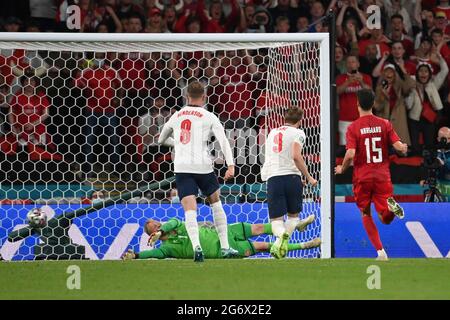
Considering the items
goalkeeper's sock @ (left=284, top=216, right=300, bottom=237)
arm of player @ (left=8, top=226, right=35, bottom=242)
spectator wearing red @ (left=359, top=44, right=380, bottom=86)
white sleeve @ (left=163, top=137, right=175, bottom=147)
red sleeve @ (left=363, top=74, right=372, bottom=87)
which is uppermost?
spectator wearing red @ (left=359, top=44, right=380, bottom=86)

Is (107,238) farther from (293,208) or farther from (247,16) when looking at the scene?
(247,16)

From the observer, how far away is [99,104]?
1533 cm

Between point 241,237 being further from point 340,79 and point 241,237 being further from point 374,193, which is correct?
point 340,79

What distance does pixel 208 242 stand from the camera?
13.5 m

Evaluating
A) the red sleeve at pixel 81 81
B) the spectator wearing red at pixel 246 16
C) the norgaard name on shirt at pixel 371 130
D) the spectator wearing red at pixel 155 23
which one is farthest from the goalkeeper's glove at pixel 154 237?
the spectator wearing red at pixel 246 16

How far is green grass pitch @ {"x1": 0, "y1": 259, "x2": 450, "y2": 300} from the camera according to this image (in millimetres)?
8805

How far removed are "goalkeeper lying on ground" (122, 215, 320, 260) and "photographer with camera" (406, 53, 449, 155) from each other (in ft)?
14.5

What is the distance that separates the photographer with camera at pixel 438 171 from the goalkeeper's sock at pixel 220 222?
4.28m

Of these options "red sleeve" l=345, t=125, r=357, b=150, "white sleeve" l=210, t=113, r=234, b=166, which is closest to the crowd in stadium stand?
"red sleeve" l=345, t=125, r=357, b=150

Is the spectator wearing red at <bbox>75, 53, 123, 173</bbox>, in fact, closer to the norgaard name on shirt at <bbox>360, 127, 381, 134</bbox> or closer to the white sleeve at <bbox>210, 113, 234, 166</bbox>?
the white sleeve at <bbox>210, 113, 234, 166</bbox>

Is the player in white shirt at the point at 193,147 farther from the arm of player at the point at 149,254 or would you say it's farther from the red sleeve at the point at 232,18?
the red sleeve at the point at 232,18

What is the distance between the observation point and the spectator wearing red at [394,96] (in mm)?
17391

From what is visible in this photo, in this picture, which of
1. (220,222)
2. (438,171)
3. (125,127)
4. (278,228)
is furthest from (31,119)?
(438,171)

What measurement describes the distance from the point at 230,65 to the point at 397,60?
140 inches
